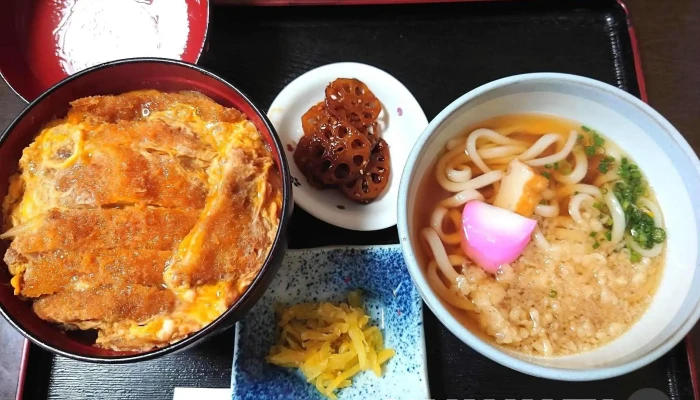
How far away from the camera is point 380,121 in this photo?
1835 millimetres

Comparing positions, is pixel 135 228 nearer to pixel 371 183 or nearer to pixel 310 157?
pixel 310 157

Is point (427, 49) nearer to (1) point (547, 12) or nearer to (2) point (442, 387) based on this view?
(1) point (547, 12)

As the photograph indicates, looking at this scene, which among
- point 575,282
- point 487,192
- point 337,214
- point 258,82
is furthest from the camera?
point 258,82

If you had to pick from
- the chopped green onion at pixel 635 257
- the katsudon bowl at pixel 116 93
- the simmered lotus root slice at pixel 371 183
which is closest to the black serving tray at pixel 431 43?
the simmered lotus root slice at pixel 371 183

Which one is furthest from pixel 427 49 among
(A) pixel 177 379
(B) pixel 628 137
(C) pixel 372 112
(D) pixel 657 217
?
(A) pixel 177 379

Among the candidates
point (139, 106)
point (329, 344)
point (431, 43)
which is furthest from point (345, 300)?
point (431, 43)

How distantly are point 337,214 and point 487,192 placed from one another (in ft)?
1.68

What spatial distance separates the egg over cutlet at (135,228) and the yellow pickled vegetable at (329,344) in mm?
411

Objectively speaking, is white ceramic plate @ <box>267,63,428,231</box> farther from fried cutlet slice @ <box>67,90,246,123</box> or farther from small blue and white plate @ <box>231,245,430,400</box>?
fried cutlet slice @ <box>67,90,246,123</box>

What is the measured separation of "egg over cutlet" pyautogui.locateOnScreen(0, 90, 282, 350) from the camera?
1187 millimetres

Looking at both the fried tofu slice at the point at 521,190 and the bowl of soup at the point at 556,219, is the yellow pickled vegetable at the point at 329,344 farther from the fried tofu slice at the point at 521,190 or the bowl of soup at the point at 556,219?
the fried tofu slice at the point at 521,190

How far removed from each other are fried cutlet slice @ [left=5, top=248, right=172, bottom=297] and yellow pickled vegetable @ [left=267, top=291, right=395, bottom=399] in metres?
0.52

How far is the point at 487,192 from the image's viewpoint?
1.51m

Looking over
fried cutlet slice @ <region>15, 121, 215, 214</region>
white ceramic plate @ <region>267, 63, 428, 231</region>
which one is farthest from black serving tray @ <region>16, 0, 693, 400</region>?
fried cutlet slice @ <region>15, 121, 215, 214</region>
